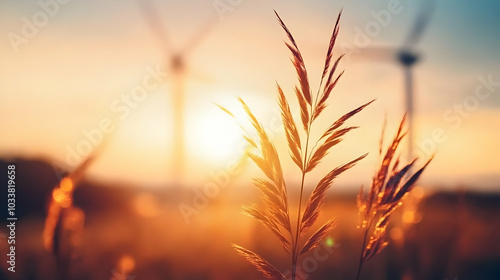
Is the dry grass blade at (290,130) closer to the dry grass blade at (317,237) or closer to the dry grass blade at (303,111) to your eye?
the dry grass blade at (303,111)

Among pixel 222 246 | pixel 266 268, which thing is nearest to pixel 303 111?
pixel 266 268

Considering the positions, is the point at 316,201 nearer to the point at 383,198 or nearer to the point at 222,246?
the point at 383,198

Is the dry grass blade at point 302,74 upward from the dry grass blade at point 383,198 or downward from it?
upward

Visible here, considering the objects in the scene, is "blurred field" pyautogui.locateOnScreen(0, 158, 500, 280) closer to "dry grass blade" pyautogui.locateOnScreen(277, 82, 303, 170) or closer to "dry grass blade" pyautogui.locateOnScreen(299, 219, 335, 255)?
"dry grass blade" pyautogui.locateOnScreen(299, 219, 335, 255)

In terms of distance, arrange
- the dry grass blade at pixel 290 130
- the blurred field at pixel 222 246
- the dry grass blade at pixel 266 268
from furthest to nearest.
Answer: the blurred field at pixel 222 246
the dry grass blade at pixel 290 130
the dry grass blade at pixel 266 268

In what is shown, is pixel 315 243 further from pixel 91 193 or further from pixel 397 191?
pixel 91 193
